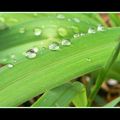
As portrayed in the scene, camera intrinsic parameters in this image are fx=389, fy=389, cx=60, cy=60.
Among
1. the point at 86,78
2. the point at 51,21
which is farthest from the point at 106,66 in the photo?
the point at 86,78

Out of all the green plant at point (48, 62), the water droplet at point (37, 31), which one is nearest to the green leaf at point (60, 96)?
the green plant at point (48, 62)

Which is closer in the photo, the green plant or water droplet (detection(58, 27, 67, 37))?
the green plant

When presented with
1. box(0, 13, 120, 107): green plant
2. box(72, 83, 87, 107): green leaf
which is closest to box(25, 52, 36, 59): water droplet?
box(0, 13, 120, 107): green plant

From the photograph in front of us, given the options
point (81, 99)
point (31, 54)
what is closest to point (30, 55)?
point (31, 54)

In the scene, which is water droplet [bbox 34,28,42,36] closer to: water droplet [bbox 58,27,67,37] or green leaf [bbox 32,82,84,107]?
water droplet [bbox 58,27,67,37]

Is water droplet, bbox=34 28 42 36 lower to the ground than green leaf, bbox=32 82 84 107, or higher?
higher

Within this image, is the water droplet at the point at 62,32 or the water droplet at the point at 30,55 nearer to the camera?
the water droplet at the point at 30,55

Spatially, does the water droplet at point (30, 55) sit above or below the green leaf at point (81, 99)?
above

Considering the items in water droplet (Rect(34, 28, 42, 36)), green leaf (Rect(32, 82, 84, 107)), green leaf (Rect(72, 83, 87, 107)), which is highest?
water droplet (Rect(34, 28, 42, 36))

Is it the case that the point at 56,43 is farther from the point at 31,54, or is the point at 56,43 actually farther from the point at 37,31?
the point at 37,31

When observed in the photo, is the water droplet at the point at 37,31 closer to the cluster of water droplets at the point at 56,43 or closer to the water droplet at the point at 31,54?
the cluster of water droplets at the point at 56,43
